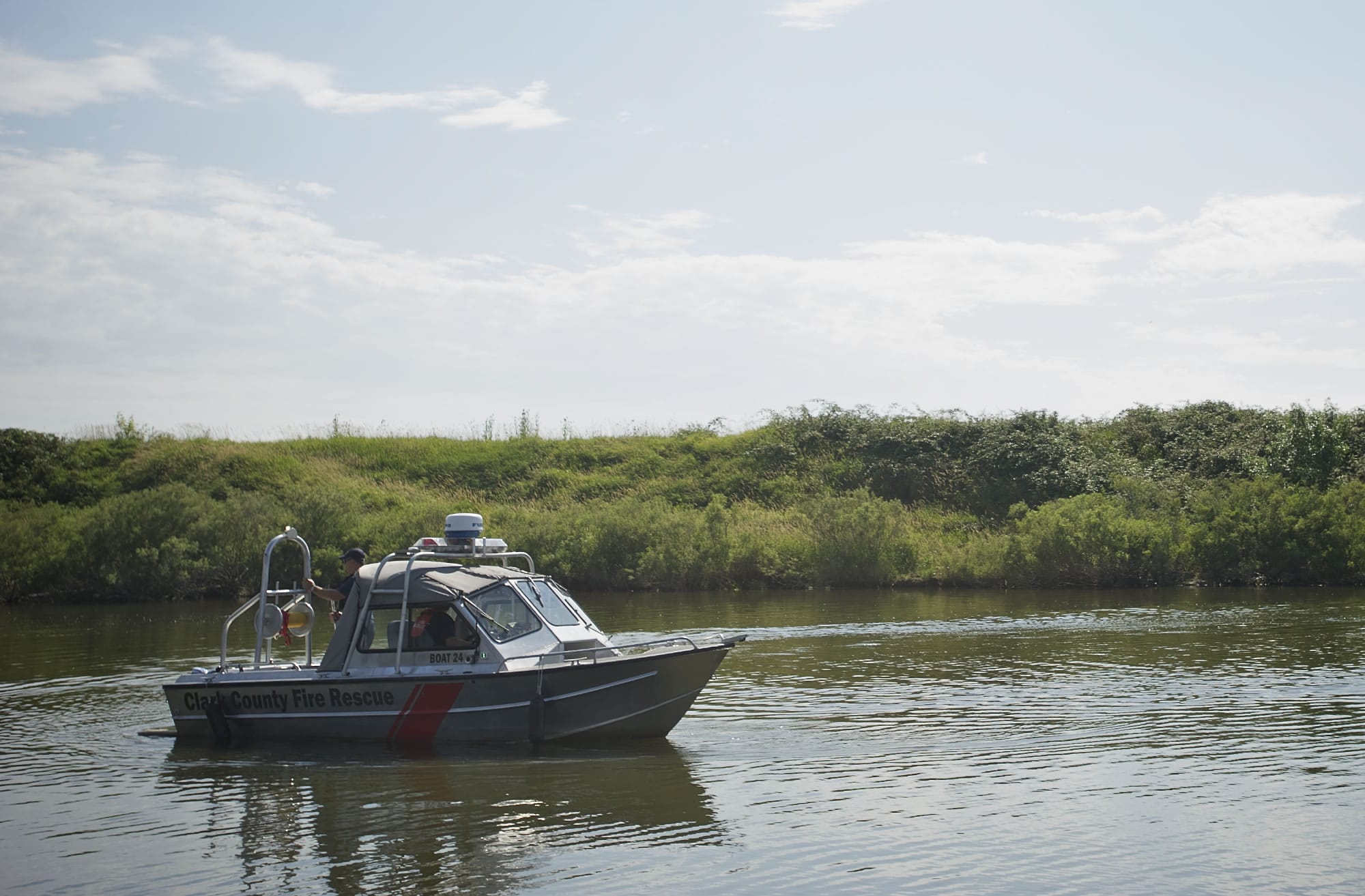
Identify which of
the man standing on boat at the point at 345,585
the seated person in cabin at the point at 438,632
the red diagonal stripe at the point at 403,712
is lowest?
the red diagonal stripe at the point at 403,712

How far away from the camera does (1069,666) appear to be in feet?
73.6

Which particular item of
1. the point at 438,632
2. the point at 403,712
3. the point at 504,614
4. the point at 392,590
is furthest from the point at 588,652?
the point at 392,590

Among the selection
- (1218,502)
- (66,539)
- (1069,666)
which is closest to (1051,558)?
(1218,502)

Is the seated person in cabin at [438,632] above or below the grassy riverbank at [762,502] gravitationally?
below

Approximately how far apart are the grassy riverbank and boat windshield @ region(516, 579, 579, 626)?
2640cm

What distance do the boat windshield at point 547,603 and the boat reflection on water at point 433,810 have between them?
1862mm

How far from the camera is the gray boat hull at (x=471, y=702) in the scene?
50.2 ft

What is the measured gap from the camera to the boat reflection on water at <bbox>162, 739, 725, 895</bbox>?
10.8 m

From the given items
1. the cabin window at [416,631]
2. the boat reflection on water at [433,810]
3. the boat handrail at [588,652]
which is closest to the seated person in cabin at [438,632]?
the cabin window at [416,631]

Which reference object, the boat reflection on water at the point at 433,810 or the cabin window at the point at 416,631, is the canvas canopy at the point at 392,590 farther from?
the boat reflection on water at the point at 433,810

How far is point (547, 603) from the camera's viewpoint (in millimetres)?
16719

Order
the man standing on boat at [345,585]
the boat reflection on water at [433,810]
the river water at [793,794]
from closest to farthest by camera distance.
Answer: the river water at [793,794], the boat reflection on water at [433,810], the man standing on boat at [345,585]

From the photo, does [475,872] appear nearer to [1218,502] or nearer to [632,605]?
[632,605]

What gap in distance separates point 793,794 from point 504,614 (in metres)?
4.75
